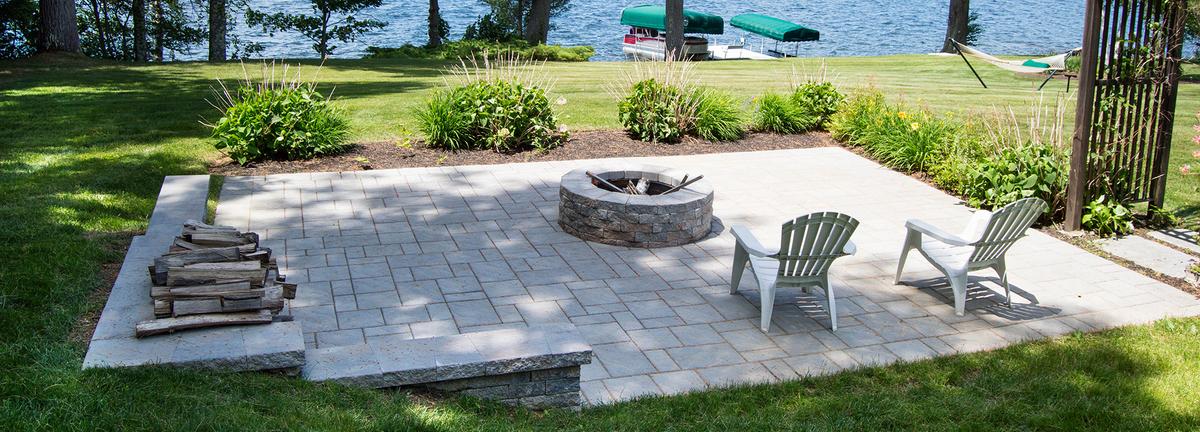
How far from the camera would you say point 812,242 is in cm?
520

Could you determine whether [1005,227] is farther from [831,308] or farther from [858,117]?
[858,117]

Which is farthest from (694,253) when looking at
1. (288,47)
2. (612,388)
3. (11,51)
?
(288,47)

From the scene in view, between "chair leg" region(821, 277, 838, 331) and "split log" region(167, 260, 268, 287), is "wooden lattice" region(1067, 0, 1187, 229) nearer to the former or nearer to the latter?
"chair leg" region(821, 277, 838, 331)

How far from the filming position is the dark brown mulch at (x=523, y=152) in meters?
9.20

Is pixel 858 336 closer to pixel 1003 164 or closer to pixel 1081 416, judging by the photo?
pixel 1081 416

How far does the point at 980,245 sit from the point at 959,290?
0.30 m

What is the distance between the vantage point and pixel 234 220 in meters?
7.25

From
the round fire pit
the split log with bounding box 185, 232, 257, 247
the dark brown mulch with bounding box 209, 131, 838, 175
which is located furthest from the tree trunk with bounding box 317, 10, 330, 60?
the split log with bounding box 185, 232, 257, 247

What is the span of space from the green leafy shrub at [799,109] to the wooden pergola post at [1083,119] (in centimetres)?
422

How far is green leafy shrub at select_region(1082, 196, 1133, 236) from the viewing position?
735 centimetres

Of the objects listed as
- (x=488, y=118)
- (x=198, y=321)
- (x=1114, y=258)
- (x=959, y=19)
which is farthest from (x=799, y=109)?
(x=959, y=19)

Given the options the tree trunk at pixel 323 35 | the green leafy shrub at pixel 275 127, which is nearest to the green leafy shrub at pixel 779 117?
the green leafy shrub at pixel 275 127

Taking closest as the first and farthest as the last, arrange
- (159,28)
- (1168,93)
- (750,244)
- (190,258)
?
(190,258), (750,244), (1168,93), (159,28)

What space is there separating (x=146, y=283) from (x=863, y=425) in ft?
11.9
